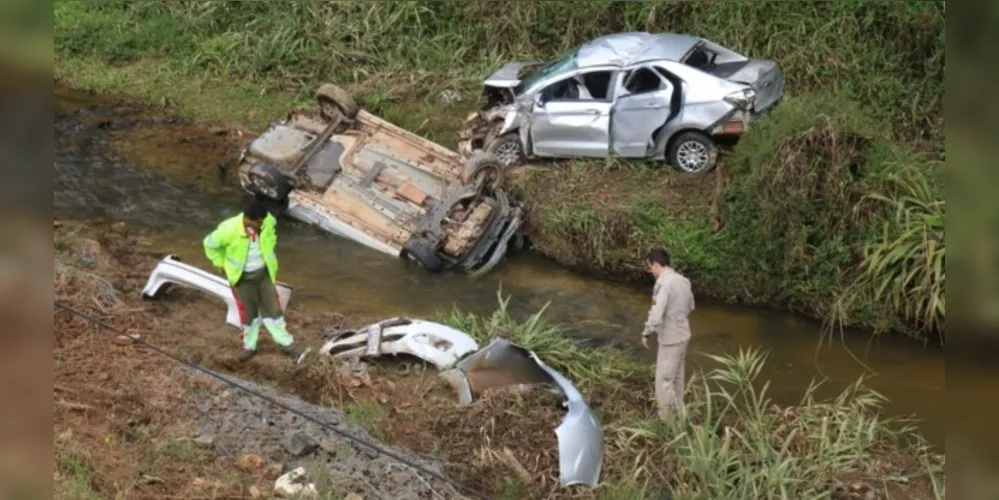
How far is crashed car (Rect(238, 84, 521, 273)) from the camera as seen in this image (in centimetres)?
1164

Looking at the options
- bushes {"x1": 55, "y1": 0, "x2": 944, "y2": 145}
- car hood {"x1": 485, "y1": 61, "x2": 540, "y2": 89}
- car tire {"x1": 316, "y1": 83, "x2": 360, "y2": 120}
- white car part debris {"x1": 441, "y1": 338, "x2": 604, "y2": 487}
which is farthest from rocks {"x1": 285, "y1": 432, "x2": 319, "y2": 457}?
bushes {"x1": 55, "y1": 0, "x2": 944, "y2": 145}

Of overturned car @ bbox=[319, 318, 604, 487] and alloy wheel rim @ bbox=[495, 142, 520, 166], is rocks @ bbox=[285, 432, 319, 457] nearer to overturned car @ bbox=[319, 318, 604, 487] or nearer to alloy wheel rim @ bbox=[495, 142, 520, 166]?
overturned car @ bbox=[319, 318, 604, 487]

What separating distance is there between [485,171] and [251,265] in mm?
4337

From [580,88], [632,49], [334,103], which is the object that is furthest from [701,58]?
[334,103]

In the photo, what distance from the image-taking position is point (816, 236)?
10945 millimetres

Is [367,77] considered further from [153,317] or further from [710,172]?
[153,317]

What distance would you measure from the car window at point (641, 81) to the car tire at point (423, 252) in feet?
10.8

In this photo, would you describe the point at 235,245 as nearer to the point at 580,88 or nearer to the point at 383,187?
the point at 383,187

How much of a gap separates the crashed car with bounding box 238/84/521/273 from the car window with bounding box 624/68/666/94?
6.59ft

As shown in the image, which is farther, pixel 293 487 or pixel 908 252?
A: pixel 908 252

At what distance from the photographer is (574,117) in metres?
12.5

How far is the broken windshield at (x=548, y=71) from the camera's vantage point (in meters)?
12.8

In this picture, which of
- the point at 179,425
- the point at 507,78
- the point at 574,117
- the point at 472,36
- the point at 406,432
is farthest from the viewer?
the point at 472,36
